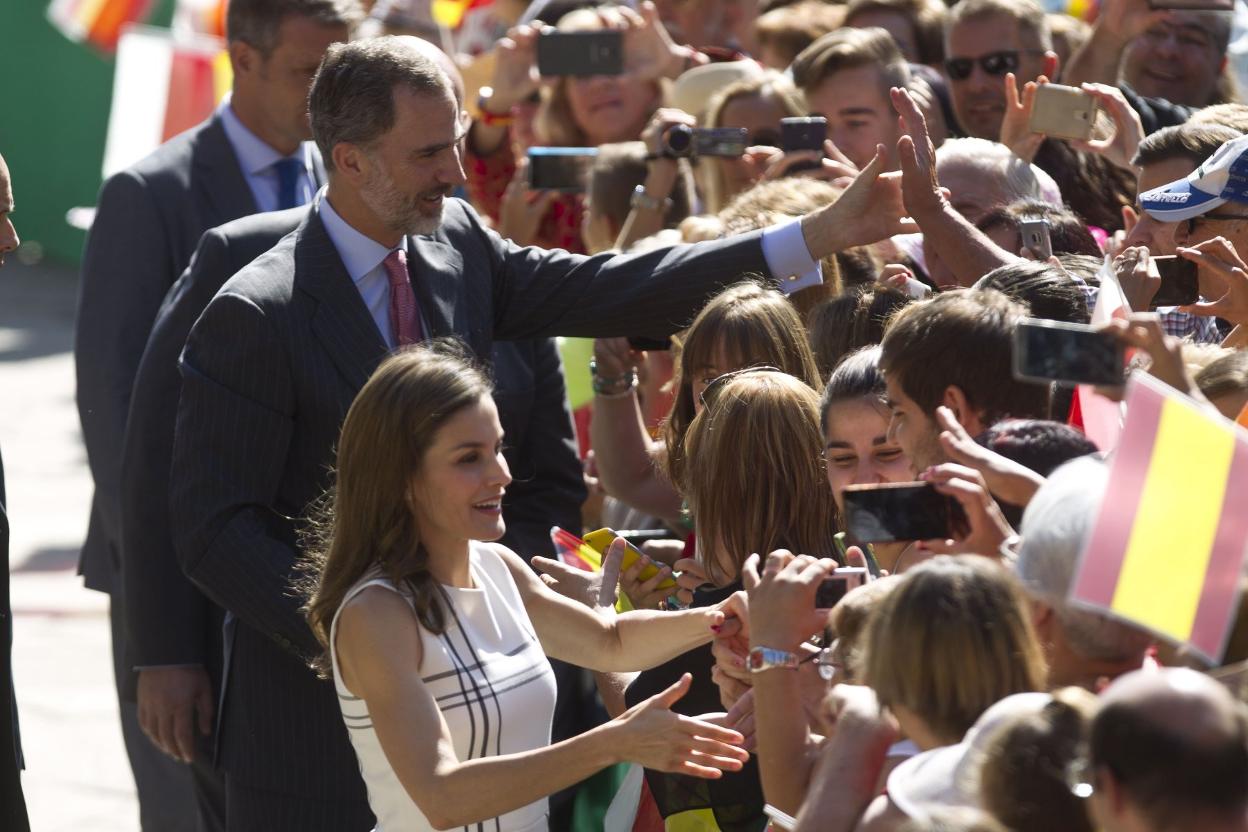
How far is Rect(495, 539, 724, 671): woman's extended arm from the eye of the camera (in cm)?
280

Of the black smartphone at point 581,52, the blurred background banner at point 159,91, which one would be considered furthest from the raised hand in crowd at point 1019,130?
the blurred background banner at point 159,91

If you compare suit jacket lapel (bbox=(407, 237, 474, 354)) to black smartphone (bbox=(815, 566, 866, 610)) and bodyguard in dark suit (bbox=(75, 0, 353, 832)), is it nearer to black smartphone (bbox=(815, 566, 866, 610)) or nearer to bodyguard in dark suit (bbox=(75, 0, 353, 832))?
bodyguard in dark suit (bbox=(75, 0, 353, 832))

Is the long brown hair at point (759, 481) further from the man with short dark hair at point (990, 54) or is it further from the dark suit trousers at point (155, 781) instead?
the man with short dark hair at point (990, 54)

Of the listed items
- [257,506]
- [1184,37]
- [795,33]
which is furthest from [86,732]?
[1184,37]

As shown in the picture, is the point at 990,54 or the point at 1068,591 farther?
the point at 990,54

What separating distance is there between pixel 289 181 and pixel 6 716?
1592 mm

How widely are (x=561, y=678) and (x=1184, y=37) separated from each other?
283cm

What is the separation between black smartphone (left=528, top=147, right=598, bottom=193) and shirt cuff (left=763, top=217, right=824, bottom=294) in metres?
1.95

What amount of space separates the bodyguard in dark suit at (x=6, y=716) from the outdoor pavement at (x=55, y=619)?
1.88 meters

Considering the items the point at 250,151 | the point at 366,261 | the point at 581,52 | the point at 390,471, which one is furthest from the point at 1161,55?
the point at 390,471

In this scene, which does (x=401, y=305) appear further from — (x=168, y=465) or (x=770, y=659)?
(x=770, y=659)

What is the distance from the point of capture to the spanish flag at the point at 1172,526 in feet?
5.75

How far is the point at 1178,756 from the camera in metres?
1.52

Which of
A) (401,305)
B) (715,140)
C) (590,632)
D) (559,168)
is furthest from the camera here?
(559,168)
